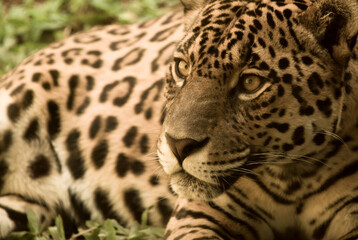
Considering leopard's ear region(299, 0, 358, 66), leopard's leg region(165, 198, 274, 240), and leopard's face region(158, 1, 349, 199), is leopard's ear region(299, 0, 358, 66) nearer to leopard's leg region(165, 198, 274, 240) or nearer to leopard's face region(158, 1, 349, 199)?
leopard's face region(158, 1, 349, 199)

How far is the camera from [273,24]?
4820 millimetres

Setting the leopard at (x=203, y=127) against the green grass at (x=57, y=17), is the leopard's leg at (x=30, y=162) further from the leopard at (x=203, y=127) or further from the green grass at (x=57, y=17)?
the green grass at (x=57, y=17)

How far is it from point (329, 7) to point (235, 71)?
627 mm

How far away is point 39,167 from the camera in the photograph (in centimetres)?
680

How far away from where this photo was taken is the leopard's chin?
494 cm

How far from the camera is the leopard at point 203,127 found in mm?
4781

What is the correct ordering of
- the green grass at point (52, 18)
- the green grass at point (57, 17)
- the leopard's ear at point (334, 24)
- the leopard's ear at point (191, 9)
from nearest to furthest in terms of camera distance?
the leopard's ear at point (334, 24)
the leopard's ear at point (191, 9)
the green grass at point (52, 18)
the green grass at point (57, 17)

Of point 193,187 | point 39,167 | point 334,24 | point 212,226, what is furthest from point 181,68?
point 39,167

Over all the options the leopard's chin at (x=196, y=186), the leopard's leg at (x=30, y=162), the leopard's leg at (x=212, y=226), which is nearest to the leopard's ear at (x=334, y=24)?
the leopard's chin at (x=196, y=186)

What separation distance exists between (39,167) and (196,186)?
2180 mm

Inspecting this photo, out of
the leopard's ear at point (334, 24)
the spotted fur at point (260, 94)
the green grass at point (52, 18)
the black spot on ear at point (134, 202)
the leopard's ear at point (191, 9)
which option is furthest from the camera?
the green grass at point (52, 18)

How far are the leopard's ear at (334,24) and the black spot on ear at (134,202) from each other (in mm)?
2279

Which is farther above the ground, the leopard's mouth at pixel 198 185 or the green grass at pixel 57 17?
the green grass at pixel 57 17

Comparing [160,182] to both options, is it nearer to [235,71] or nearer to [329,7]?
[235,71]
